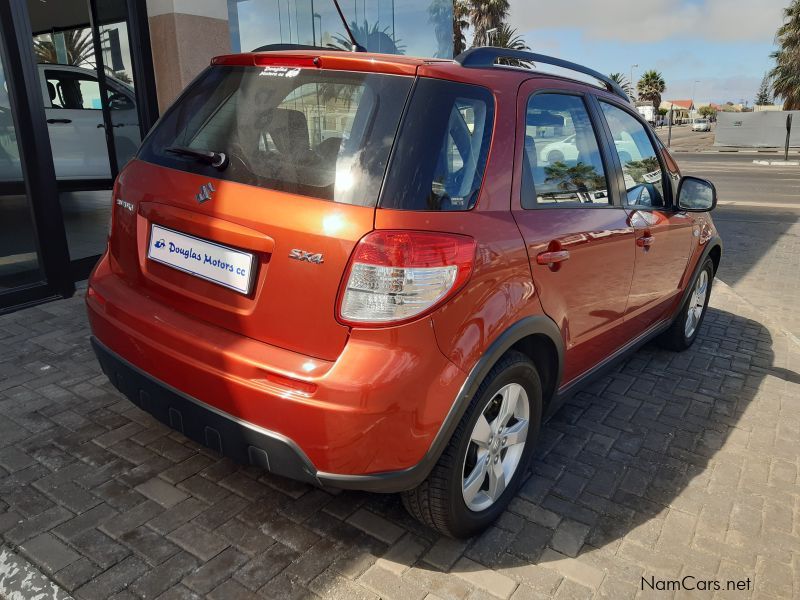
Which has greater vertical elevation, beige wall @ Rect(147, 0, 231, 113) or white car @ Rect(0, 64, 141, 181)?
beige wall @ Rect(147, 0, 231, 113)

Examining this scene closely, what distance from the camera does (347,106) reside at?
84.5 inches

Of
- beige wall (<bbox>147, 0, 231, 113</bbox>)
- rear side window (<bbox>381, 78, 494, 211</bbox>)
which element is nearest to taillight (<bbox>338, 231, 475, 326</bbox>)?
rear side window (<bbox>381, 78, 494, 211</bbox>)

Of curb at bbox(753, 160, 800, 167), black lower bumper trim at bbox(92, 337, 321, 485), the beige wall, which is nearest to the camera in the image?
black lower bumper trim at bbox(92, 337, 321, 485)

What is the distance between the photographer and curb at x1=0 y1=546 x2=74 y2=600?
81.3 inches

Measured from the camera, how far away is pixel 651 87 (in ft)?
268

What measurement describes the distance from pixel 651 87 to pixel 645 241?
292ft

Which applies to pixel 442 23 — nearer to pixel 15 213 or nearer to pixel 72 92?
pixel 72 92

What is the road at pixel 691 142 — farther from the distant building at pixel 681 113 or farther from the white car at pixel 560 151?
the distant building at pixel 681 113

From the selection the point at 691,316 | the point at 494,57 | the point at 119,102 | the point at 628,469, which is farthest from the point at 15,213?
the point at 691,316

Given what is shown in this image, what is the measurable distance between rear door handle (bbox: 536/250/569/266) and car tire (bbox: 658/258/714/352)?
210 cm

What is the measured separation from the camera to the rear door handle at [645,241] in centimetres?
328

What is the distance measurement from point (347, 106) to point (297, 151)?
23 cm

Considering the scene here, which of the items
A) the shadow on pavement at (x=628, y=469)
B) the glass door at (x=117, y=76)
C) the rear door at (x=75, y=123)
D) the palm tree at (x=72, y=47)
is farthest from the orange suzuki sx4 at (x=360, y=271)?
the palm tree at (x=72, y=47)

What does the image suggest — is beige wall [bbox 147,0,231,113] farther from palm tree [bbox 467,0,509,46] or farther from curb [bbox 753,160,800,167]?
palm tree [bbox 467,0,509,46]
